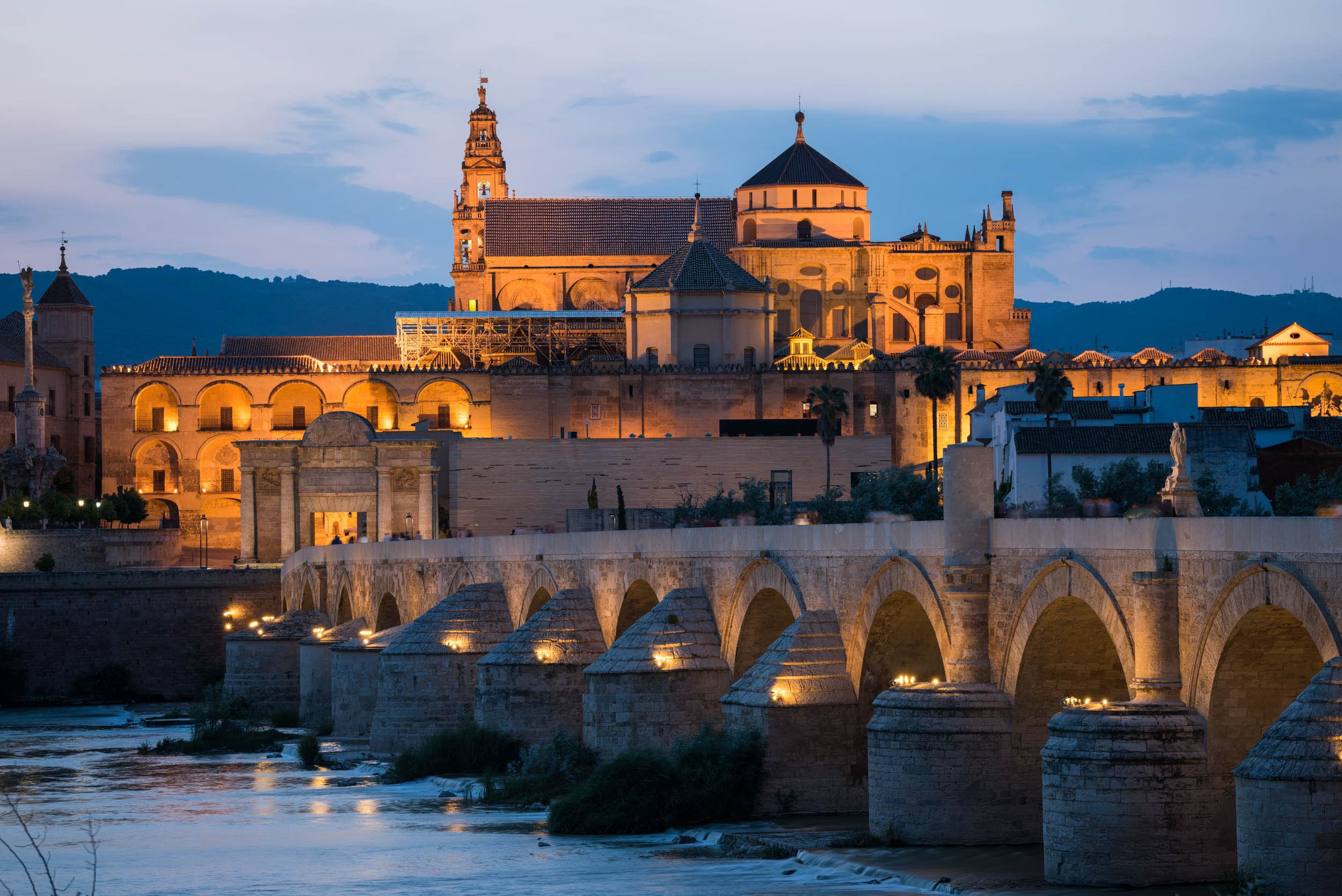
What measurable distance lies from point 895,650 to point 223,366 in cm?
6965

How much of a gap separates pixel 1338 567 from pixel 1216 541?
221 centimetres

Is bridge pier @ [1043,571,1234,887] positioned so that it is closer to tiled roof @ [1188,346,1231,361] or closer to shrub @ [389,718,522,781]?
shrub @ [389,718,522,781]

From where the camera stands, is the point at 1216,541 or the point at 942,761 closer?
the point at 1216,541

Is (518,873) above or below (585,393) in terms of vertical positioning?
below

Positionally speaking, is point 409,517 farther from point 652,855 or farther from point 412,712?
point 652,855

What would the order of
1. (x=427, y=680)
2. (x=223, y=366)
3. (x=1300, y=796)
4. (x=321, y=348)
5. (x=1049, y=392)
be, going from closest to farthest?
(x=1300, y=796), (x=427, y=680), (x=1049, y=392), (x=223, y=366), (x=321, y=348)

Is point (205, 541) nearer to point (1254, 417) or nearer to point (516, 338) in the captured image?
point (516, 338)

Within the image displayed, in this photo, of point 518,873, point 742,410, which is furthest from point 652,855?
point 742,410

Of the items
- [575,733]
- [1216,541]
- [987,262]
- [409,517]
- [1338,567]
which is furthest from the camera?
[987,262]

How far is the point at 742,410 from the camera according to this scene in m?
81.3

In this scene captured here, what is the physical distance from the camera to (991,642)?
2181 centimetres

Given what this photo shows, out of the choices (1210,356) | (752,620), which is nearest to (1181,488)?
(752,620)

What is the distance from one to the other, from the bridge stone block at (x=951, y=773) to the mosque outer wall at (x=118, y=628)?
40864mm

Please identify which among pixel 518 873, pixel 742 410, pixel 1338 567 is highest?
pixel 742 410
